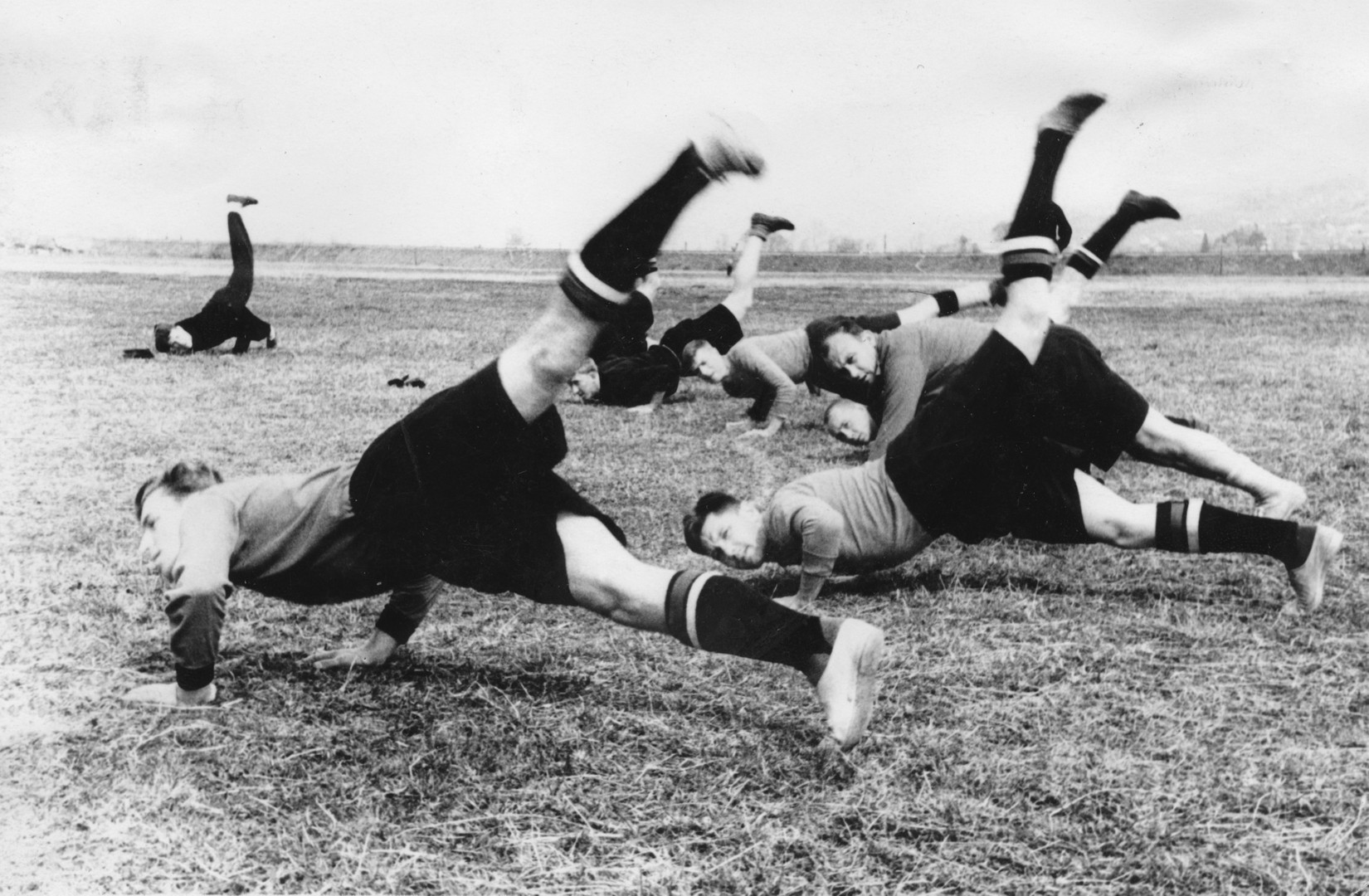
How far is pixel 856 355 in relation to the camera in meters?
5.19

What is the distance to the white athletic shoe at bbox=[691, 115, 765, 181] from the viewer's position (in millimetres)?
2205

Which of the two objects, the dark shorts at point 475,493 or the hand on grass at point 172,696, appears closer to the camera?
the dark shorts at point 475,493

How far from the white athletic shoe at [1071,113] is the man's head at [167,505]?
2.31 m

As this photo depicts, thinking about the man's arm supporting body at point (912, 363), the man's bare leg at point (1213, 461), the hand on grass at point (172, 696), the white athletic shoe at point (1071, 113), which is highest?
the white athletic shoe at point (1071, 113)

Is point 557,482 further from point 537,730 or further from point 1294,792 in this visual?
point 1294,792

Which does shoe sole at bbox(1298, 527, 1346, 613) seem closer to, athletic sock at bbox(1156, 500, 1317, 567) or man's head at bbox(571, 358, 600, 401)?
athletic sock at bbox(1156, 500, 1317, 567)

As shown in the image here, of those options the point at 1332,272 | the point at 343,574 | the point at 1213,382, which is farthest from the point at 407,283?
the point at 1332,272

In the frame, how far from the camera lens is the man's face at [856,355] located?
204 inches

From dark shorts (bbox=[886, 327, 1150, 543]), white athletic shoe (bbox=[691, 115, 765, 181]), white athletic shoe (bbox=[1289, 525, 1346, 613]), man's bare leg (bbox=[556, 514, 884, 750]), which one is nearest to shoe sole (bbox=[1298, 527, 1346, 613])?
white athletic shoe (bbox=[1289, 525, 1346, 613])

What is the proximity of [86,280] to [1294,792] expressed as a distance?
18286 mm

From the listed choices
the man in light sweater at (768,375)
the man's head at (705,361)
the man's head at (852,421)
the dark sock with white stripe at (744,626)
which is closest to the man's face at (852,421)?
the man's head at (852,421)

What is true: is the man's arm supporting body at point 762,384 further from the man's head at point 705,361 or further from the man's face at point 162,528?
the man's face at point 162,528

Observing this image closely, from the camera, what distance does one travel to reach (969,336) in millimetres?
5414

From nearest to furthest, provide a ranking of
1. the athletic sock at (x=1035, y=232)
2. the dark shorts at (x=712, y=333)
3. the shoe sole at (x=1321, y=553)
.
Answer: the athletic sock at (x=1035, y=232) < the shoe sole at (x=1321, y=553) < the dark shorts at (x=712, y=333)
